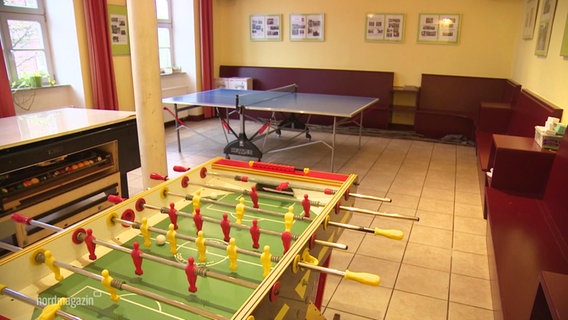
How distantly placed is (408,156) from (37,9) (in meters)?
5.09


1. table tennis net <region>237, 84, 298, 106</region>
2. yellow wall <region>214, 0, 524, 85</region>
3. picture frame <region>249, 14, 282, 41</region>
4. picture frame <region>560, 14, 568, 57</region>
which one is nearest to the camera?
picture frame <region>560, 14, 568, 57</region>

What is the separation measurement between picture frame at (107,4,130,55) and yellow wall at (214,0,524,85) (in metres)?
2.43

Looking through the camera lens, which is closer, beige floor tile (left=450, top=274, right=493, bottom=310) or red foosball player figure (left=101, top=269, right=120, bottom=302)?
red foosball player figure (left=101, top=269, right=120, bottom=302)

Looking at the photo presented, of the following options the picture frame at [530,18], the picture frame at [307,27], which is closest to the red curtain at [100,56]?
the picture frame at [307,27]

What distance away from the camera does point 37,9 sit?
4.87 m

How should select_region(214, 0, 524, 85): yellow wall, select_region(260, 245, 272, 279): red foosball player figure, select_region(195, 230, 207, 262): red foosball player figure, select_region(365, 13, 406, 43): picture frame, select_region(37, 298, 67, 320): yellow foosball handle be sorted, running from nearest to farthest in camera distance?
1. select_region(37, 298, 67, 320): yellow foosball handle
2. select_region(260, 245, 272, 279): red foosball player figure
3. select_region(195, 230, 207, 262): red foosball player figure
4. select_region(214, 0, 524, 85): yellow wall
5. select_region(365, 13, 406, 43): picture frame

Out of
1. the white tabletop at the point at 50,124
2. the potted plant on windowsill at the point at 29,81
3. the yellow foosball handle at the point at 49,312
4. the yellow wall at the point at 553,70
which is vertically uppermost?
the yellow wall at the point at 553,70

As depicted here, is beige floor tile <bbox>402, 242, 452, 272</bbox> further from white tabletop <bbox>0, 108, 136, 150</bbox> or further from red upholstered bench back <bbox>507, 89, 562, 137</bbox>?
white tabletop <bbox>0, 108, 136, 150</bbox>

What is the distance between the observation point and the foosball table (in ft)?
4.10

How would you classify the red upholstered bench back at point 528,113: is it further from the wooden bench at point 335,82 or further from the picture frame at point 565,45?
the wooden bench at point 335,82

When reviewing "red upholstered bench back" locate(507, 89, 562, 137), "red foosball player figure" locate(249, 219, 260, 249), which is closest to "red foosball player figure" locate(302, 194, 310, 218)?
"red foosball player figure" locate(249, 219, 260, 249)

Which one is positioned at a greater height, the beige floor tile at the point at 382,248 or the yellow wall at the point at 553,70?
the yellow wall at the point at 553,70

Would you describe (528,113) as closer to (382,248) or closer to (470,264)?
(470,264)

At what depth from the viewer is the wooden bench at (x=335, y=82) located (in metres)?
6.93
